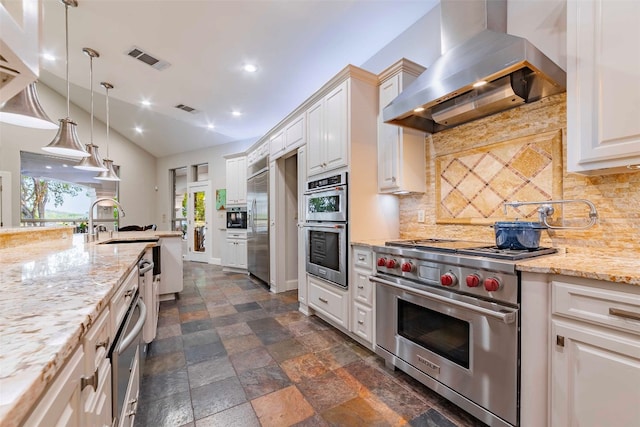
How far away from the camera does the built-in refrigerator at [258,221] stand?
A: 4.14m

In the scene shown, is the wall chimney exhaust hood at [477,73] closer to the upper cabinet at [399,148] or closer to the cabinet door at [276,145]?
the upper cabinet at [399,148]

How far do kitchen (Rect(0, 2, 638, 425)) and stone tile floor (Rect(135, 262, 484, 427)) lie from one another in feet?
2.63

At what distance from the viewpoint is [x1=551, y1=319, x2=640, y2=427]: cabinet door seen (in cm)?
101

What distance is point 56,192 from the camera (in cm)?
535

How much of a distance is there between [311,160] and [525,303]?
86.9 inches

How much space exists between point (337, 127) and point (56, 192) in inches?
235

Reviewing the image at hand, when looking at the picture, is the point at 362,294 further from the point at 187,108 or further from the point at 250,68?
the point at 187,108

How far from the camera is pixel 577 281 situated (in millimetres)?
1119

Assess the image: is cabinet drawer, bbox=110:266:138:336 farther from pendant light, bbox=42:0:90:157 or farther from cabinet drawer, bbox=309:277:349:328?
pendant light, bbox=42:0:90:157

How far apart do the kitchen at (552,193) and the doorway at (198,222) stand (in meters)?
5.31

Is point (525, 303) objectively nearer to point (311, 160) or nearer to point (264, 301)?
point (311, 160)

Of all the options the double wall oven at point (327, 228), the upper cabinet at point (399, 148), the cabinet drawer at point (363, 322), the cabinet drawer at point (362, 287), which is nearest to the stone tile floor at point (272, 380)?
the cabinet drawer at point (363, 322)

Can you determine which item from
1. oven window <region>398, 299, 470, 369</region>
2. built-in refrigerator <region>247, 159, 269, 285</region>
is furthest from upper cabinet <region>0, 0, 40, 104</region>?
built-in refrigerator <region>247, 159, 269, 285</region>

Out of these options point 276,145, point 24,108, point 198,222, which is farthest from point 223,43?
point 198,222
